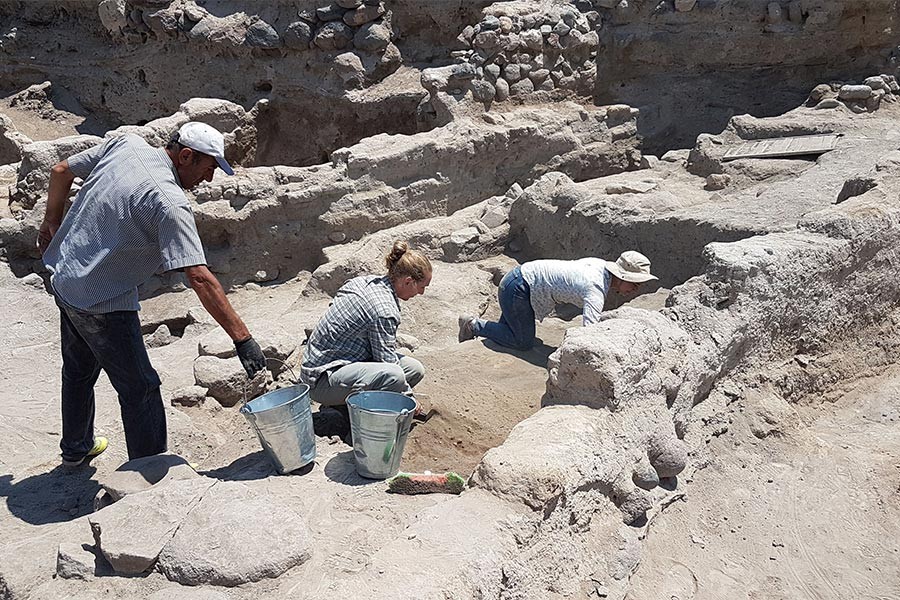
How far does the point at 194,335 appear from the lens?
684cm

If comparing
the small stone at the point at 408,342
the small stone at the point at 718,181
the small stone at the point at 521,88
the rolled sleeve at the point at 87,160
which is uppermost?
the rolled sleeve at the point at 87,160

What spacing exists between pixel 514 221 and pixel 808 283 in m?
3.78

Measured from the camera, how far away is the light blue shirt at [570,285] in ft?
17.6

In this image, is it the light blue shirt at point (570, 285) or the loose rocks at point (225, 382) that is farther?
the light blue shirt at point (570, 285)

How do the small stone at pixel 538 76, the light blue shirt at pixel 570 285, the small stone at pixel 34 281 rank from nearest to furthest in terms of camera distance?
the light blue shirt at pixel 570 285 → the small stone at pixel 34 281 → the small stone at pixel 538 76

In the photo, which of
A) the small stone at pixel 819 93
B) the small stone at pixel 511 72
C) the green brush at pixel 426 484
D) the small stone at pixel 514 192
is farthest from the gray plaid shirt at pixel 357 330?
the small stone at pixel 819 93

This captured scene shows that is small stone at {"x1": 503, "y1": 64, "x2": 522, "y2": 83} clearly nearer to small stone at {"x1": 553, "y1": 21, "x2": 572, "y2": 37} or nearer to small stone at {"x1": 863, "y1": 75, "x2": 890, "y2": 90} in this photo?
small stone at {"x1": 553, "y1": 21, "x2": 572, "y2": 37}

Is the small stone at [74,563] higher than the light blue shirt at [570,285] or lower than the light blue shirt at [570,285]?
higher

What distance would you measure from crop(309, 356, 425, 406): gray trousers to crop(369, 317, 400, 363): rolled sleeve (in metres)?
0.05

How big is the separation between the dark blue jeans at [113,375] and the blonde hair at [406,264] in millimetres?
1231

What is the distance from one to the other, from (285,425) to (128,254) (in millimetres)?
975

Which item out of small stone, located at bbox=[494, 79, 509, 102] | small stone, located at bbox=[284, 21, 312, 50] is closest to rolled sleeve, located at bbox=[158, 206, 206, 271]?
small stone, located at bbox=[494, 79, 509, 102]

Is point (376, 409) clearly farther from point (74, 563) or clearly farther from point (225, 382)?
point (225, 382)

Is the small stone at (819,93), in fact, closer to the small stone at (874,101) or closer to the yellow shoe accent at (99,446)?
the small stone at (874,101)
